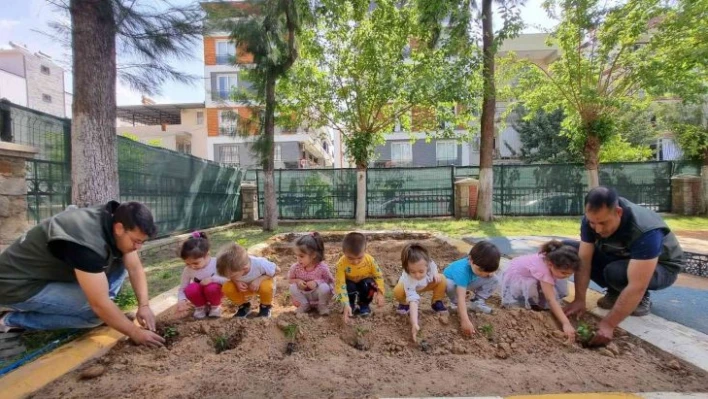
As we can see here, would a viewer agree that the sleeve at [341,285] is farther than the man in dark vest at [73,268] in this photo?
Yes

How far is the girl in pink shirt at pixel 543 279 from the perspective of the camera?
2820 millimetres

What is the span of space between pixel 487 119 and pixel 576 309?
32.3ft

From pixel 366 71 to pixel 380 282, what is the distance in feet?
31.1

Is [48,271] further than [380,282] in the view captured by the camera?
No

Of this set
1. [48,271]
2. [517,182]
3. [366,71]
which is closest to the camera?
[48,271]

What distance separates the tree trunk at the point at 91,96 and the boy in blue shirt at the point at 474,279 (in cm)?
356

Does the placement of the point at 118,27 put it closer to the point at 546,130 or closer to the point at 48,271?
the point at 48,271

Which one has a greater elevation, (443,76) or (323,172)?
(443,76)

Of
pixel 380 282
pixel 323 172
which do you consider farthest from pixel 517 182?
pixel 380 282

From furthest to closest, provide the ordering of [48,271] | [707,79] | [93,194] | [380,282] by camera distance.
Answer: [707,79]
[93,194]
[380,282]
[48,271]

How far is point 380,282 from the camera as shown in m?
3.12

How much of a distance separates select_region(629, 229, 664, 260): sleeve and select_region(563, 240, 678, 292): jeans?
356 millimetres

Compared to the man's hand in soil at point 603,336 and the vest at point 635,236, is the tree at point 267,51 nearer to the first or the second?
the vest at point 635,236

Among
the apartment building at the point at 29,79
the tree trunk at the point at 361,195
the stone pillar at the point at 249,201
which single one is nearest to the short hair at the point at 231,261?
the tree trunk at the point at 361,195
